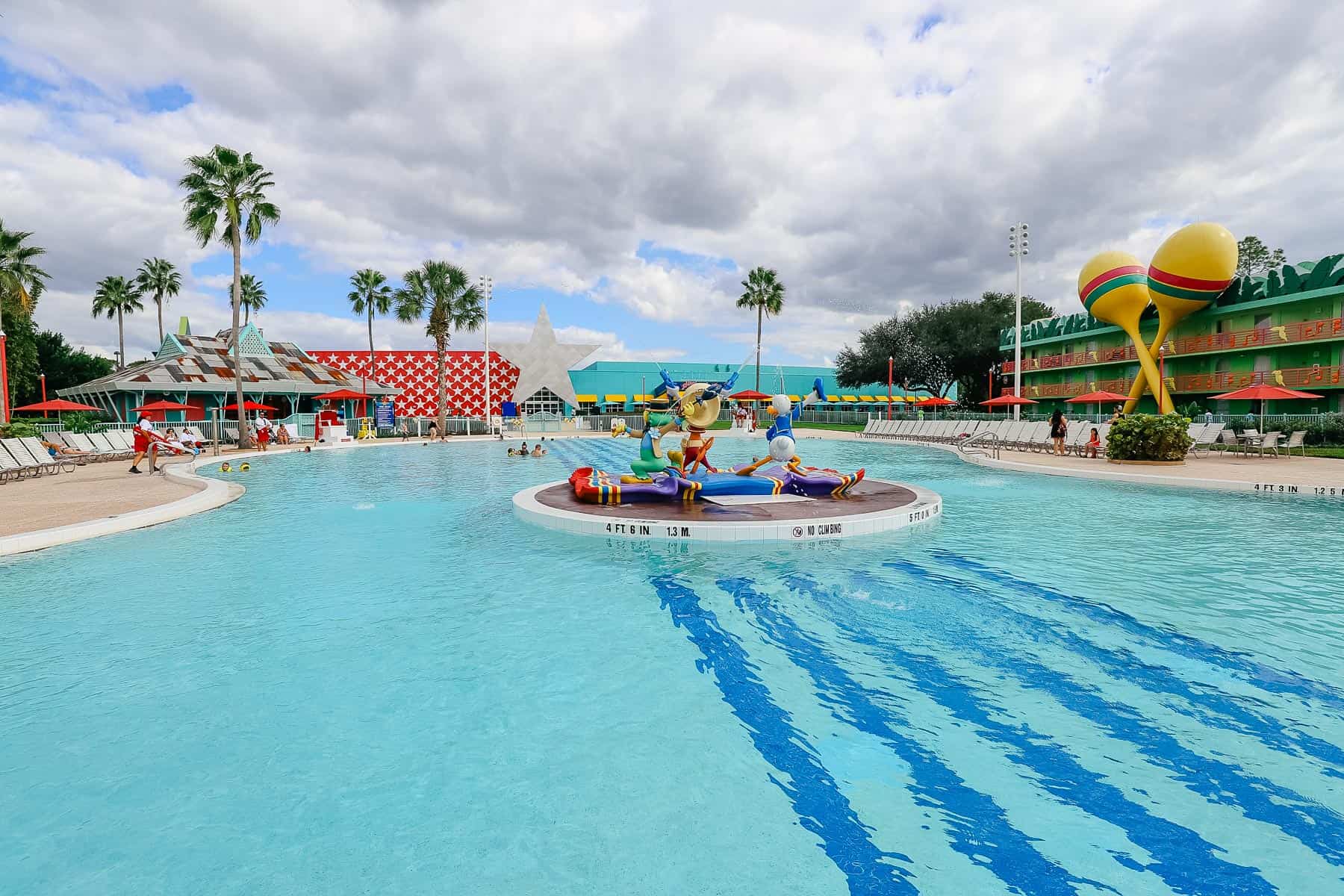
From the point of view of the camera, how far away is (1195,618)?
6.17 m

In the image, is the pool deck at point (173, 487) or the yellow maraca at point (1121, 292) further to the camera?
the yellow maraca at point (1121, 292)

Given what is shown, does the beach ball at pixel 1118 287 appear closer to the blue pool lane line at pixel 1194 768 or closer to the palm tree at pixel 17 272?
the blue pool lane line at pixel 1194 768

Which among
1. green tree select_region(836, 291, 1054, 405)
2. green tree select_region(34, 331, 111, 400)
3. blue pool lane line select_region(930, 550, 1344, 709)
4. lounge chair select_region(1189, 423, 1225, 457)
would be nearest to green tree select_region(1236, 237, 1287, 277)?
green tree select_region(836, 291, 1054, 405)

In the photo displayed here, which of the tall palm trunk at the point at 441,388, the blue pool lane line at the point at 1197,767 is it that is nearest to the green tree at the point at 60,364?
the tall palm trunk at the point at 441,388

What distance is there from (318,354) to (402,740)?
56818 mm

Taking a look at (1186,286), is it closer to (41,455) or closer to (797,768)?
(797,768)

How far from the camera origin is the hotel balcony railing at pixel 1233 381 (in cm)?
2877

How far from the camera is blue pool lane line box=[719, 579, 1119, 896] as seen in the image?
115 inches

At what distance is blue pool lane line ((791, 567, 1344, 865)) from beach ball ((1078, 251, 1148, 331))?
36.5 metres

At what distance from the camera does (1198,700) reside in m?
4.55

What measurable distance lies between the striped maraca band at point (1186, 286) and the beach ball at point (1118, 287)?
65.3 inches

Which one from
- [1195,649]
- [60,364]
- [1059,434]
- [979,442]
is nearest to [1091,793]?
[1195,649]

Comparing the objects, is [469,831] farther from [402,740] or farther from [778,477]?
[778,477]

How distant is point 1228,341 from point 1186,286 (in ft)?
14.9
